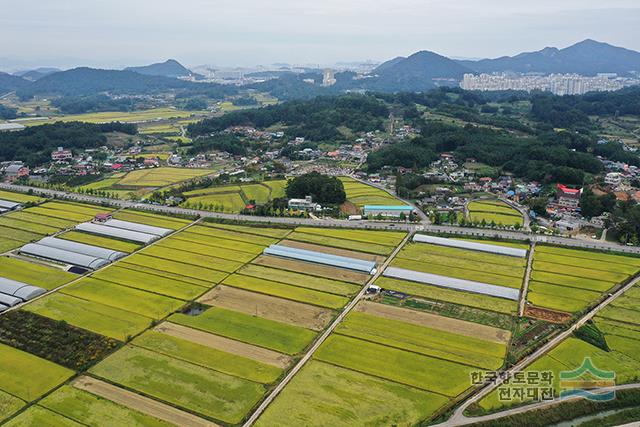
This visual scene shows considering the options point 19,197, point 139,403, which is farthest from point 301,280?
point 19,197

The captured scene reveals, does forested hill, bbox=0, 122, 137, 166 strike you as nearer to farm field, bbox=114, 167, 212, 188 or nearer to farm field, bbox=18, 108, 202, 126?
farm field, bbox=114, 167, 212, 188

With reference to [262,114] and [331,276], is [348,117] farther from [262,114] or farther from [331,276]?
[331,276]

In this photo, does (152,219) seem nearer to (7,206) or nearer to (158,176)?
(7,206)

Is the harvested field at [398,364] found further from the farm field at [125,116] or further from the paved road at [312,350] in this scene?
the farm field at [125,116]

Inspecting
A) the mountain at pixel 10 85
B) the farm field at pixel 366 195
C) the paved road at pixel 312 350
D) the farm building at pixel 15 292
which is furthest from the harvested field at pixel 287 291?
the mountain at pixel 10 85

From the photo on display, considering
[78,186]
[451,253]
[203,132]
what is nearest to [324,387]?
[451,253]

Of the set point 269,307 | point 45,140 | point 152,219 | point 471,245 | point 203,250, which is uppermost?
point 45,140

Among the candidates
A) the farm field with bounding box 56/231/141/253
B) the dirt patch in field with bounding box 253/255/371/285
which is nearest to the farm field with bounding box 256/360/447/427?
the dirt patch in field with bounding box 253/255/371/285
